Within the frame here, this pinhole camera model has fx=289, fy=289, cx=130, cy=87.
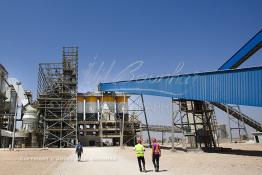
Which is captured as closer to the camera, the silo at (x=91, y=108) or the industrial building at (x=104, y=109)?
the industrial building at (x=104, y=109)

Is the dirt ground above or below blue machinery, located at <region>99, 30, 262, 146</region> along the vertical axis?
below

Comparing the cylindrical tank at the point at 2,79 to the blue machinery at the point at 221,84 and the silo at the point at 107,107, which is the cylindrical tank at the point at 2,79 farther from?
the blue machinery at the point at 221,84

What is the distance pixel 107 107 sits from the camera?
67188 mm

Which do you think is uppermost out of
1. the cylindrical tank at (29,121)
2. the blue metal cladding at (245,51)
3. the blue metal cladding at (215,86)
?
the blue metal cladding at (245,51)

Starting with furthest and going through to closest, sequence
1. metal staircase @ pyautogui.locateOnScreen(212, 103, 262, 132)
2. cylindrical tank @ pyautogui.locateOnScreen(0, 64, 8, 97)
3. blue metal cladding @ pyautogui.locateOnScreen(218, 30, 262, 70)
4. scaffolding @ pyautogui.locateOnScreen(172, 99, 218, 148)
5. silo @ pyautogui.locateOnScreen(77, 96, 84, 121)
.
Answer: silo @ pyautogui.locateOnScreen(77, 96, 84, 121), cylindrical tank @ pyautogui.locateOnScreen(0, 64, 8, 97), metal staircase @ pyautogui.locateOnScreen(212, 103, 262, 132), scaffolding @ pyautogui.locateOnScreen(172, 99, 218, 148), blue metal cladding @ pyautogui.locateOnScreen(218, 30, 262, 70)

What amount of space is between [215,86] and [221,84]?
2.32ft

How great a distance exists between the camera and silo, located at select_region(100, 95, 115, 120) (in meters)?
65.8

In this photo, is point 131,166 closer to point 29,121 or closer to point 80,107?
point 29,121

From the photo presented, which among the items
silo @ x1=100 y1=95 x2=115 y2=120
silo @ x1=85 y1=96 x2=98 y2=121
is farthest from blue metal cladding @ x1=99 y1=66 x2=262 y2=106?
silo @ x1=85 y1=96 x2=98 y2=121

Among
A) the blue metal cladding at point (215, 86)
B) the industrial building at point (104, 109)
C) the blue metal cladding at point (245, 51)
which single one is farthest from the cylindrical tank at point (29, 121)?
the blue metal cladding at point (245, 51)

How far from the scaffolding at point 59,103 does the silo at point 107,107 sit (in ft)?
26.4

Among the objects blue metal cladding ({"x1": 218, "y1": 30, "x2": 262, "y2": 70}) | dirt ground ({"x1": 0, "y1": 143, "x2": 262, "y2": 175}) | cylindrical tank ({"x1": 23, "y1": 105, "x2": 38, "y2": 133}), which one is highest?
blue metal cladding ({"x1": 218, "y1": 30, "x2": 262, "y2": 70})

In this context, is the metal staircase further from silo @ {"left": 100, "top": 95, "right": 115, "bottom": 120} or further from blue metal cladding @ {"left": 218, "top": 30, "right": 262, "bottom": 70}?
silo @ {"left": 100, "top": 95, "right": 115, "bottom": 120}

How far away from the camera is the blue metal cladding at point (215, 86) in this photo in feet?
75.9
